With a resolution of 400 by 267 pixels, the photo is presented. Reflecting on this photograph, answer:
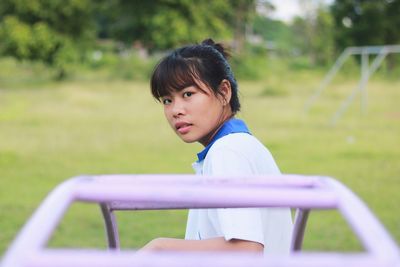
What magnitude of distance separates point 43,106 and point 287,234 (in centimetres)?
1637

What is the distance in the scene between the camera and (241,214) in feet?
4.91

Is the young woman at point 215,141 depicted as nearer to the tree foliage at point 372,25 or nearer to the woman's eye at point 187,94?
the woman's eye at point 187,94

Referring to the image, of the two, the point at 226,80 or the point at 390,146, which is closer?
the point at 226,80

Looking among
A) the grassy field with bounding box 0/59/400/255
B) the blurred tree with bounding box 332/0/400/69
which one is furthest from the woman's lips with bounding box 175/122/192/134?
the blurred tree with bounding box 332/0/400/69

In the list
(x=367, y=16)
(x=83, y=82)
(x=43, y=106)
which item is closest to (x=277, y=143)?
(x=43, y=106)

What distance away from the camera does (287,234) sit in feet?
5.86

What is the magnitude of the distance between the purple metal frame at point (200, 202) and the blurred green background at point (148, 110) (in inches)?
45.7

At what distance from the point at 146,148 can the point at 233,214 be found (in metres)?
9.18

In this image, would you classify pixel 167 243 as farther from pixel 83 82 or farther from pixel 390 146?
pixel 83 82

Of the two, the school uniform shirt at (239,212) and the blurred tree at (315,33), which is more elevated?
the blurred tree at (315,33)

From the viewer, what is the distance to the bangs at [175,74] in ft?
6.22

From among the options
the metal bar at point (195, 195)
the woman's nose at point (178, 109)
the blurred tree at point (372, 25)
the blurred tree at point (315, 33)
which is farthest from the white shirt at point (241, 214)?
the blurred tree at point (315, 33)

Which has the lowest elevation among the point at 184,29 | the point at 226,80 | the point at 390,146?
the point at 390,146

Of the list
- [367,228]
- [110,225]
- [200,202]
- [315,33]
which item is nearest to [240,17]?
Result: [315,33]
